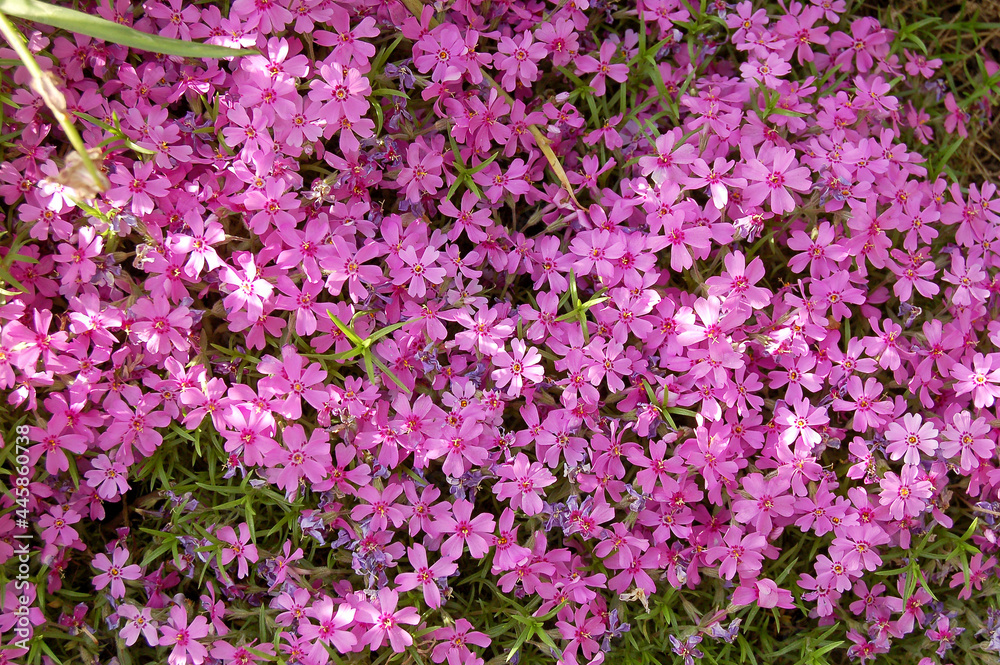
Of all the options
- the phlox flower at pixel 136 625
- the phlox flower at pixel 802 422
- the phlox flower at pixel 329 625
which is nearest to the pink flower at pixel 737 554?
the phlox flower at pixel 802 422

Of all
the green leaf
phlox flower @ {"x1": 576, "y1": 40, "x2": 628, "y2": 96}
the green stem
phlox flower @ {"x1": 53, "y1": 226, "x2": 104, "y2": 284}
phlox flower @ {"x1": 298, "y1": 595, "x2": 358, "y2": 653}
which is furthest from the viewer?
phlox flower @ {"x1": 576, "y1": 40, "x2": 628, "y2": 96}

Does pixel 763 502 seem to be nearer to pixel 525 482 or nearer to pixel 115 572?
pixel 525 482

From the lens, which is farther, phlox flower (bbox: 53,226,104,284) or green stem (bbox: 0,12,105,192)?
phlox flower (bbox: 53,226,104,284)

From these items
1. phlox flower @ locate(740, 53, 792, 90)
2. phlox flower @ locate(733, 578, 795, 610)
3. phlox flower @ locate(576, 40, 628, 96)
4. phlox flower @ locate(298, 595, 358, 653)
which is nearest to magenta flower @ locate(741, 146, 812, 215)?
phlox flower @ locate(740, 53, 792, 90)

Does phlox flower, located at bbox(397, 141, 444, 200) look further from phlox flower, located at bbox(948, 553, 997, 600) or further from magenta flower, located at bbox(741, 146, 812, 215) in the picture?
phlox flower, located at bbox(948, 553, 997, 600)

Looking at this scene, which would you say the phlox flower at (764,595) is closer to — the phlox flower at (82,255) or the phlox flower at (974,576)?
the phlox flower at (974,576)

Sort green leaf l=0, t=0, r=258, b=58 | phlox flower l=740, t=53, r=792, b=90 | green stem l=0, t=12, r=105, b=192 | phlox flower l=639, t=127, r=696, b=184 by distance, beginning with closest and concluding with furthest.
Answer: green stem l=0, t=12, r=105, b=192 < green leaf l=0, t=0, r=258, b=58 < phlox flower l=639, t=127, r=696, b=184 < phlox flower l=740, t=53, r=792, b=90

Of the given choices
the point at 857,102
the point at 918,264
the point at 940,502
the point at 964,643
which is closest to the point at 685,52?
the point at 857,102

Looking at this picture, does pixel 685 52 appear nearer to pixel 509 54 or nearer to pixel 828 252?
pixel 509 54
